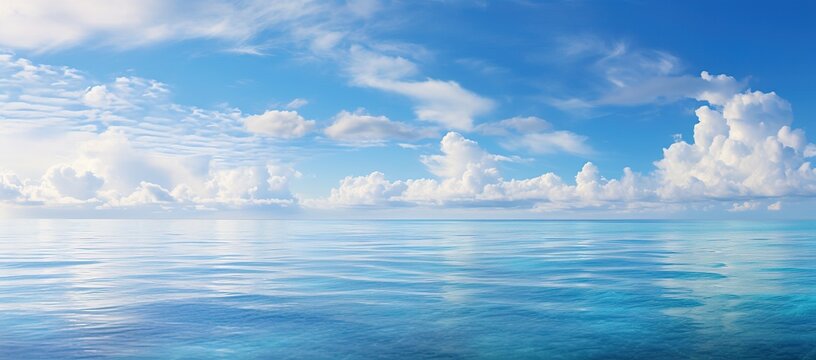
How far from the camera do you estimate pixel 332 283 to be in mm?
34750

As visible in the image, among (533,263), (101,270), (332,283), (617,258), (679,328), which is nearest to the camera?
(679,328)

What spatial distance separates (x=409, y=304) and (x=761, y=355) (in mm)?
13779

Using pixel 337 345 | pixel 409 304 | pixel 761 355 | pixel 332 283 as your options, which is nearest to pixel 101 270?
pixel 332 283

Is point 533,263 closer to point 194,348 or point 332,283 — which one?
point 332,283

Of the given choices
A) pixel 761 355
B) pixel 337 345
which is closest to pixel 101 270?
pixel 337 345

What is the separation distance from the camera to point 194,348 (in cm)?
1889

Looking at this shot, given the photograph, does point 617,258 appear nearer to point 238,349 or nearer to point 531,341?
point 531,341

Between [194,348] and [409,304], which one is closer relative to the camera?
[194,348]

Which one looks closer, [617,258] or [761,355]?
[761,355]

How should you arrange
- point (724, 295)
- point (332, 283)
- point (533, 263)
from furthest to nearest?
point (533, 263) < point (332, 283) < point (724, 295)

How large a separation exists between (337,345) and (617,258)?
4185 centimetres

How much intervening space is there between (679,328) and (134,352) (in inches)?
718

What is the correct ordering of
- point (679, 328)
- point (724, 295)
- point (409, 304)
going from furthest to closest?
point (724, 295)
point (409, 304)
point (679, 328)

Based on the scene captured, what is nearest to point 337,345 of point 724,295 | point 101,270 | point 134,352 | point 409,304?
point 134,352
